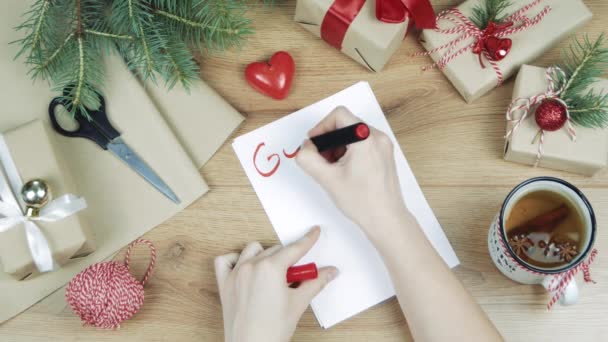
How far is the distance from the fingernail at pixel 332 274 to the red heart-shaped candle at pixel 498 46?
344mm

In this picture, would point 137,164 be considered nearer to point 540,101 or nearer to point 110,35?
point 110,35

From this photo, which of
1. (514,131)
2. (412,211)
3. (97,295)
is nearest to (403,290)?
(412,211)

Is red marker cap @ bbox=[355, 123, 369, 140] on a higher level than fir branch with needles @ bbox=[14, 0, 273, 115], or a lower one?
lower

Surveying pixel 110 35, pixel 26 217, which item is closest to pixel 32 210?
pixel 26 217

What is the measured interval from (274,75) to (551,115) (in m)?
0.35

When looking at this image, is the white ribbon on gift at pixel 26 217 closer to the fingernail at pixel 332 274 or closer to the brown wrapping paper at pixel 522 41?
the fingernail at pixel 332 274

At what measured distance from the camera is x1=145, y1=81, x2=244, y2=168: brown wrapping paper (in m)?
0.73

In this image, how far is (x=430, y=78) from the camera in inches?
29.2

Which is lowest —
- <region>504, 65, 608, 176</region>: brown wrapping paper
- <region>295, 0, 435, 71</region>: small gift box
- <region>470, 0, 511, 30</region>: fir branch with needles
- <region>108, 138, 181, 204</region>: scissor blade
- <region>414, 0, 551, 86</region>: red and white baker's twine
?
<region>504, 65, 608, 176</region>: brown wrapping paper

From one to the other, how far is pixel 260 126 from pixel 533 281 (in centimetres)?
41

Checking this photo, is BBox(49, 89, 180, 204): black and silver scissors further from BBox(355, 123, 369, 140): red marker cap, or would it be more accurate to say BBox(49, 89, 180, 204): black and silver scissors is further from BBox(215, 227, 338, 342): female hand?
BBox(355, 123, 369, 140): red marker cap

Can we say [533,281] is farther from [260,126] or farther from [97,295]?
[97,295]

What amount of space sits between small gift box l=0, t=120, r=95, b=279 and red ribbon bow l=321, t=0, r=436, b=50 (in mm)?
389

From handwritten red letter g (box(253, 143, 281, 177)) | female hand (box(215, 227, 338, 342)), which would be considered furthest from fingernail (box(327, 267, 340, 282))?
handwritten red letter g (box(253, 143, 281, 177))
